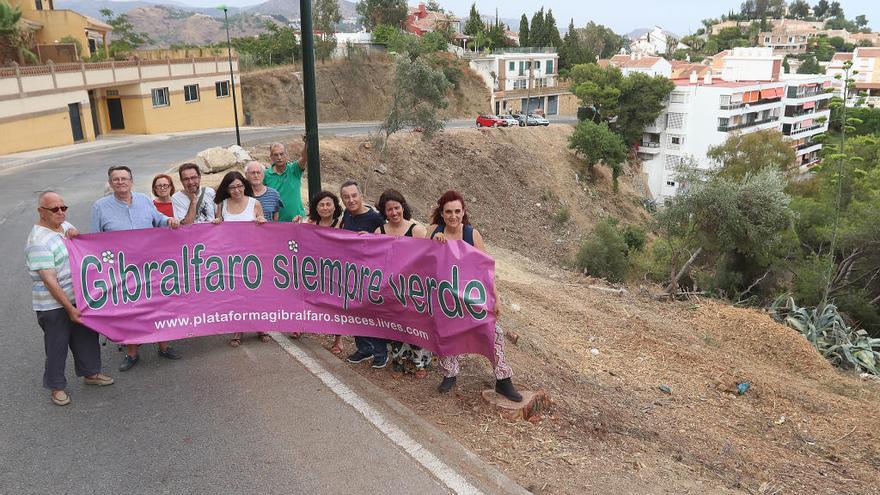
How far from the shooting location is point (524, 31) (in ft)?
267

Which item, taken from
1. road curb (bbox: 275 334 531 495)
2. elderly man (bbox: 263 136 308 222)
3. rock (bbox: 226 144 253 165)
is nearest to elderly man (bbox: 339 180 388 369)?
road curb (bbox: 275 334 531 495)

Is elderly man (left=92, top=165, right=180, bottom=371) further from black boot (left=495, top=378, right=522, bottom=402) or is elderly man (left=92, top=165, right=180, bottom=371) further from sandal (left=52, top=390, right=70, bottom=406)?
black boot (left=495, top=378, right=522, bottom=402)

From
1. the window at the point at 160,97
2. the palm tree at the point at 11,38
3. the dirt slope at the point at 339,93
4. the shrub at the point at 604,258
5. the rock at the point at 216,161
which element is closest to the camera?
the rock at the point at 216,161

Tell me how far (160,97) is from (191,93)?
2585 mm

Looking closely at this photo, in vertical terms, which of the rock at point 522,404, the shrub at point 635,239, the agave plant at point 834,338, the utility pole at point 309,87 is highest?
the utility pole at point 309,87

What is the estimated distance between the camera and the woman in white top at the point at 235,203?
6.56 meters

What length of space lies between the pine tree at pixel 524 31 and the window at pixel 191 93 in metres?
50.7

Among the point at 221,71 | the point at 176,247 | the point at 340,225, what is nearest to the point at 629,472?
the point at 340,225

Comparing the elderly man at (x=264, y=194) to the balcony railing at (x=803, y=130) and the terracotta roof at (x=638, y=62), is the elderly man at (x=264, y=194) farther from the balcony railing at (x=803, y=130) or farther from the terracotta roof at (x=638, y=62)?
the balcony railing at (x=803, y=130)

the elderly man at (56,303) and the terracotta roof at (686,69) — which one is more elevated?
the terracotta roof at (686,69)

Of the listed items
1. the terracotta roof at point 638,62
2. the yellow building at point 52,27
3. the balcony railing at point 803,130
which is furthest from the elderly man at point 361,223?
the balcony railing at point 803,130

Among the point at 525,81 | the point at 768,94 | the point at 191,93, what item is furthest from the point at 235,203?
the point at 768,94

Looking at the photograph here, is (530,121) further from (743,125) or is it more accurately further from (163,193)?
(163,193)

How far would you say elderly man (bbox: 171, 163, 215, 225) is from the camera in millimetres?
6613
